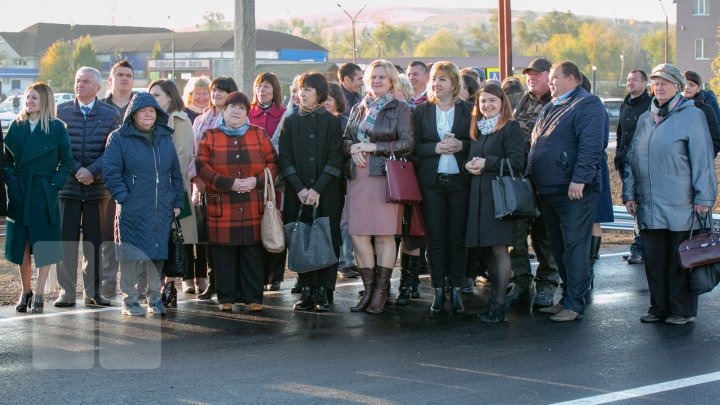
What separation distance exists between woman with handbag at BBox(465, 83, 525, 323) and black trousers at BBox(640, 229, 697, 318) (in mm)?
1135

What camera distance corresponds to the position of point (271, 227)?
899 centimetres

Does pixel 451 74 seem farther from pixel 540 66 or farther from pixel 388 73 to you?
pixel 540 66

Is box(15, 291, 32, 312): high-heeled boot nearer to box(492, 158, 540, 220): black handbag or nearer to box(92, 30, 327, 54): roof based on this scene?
box(492, 158, 540, 220): black handbag

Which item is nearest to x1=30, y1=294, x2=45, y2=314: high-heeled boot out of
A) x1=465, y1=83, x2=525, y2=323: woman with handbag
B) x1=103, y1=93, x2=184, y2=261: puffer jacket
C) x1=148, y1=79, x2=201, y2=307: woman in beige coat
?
x1=103, y1=93, x2=184, y2=261: puffer jacket

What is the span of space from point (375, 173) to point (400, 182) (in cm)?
25

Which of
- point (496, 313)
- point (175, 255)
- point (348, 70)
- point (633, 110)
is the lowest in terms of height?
point (496, 313)

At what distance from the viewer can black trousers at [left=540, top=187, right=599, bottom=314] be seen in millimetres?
8641

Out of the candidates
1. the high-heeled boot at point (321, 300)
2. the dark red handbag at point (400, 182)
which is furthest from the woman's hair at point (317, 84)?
the high-heeled boot at point (321, 300)

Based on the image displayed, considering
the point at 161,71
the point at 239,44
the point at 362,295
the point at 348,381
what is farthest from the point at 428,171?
the point at 161,71

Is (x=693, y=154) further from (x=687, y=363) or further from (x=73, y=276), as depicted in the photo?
(x=73, y=276)

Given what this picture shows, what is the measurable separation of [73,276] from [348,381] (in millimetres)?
3778

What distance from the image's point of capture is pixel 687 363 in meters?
7.15

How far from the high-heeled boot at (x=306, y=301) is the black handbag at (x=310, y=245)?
0.77 feet

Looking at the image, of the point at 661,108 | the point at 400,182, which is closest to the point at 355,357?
the point at 400,182
